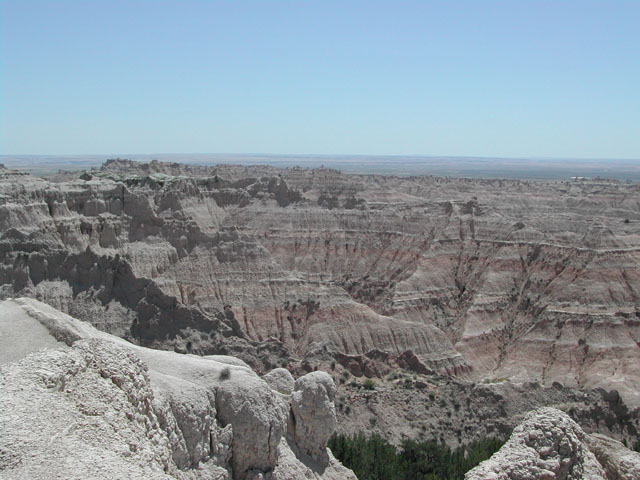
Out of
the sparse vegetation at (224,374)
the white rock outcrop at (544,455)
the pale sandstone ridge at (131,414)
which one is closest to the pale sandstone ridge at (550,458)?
the white rock outcrop at (544,455)

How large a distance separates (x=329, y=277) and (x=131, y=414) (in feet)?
222

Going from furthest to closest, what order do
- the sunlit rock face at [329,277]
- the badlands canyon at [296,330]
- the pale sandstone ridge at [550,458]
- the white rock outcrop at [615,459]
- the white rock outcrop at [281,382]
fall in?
the sunlit rock face at [329,277]
the white rock outcrop at [281,382]
the white rock outcrop at [615,459]
the badlands canyon at [296,330]
the pale sandstone ridge at [550,458]

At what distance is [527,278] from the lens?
79.6m

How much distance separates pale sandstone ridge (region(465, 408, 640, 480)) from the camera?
1908 centimetres

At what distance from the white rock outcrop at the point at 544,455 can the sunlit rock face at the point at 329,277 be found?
37859 mm

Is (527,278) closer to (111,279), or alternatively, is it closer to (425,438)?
(425,438)

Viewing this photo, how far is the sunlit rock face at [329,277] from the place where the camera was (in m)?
57.7

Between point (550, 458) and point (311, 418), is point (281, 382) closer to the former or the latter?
point (311, 418)

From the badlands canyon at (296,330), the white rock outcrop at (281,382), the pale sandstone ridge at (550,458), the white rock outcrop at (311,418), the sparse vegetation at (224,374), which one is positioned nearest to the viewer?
the pale sandstone ridge at (550,458)

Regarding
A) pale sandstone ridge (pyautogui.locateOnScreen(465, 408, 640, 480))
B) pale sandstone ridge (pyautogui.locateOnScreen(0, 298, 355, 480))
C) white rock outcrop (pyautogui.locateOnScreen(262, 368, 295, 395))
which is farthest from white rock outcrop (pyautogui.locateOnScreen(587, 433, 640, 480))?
white rock outcrop (pyautogui.locateOnScreen(262, 368, 295, 395))

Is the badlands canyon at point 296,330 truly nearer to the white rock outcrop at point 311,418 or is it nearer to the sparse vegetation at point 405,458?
the white rock outcrop at point 311,418

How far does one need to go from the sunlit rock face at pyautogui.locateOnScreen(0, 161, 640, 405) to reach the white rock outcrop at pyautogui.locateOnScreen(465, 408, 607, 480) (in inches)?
1491

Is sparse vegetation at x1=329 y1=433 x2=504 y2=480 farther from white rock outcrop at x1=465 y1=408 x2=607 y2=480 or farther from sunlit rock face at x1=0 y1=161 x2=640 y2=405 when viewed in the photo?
white rock outcrop at x1=465 y1=408 x2=607 y2=480

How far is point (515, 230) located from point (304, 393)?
63.7 m
